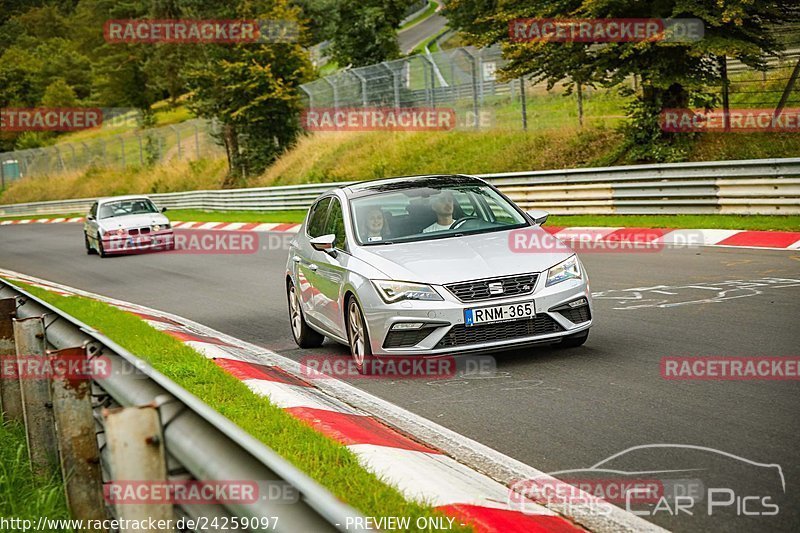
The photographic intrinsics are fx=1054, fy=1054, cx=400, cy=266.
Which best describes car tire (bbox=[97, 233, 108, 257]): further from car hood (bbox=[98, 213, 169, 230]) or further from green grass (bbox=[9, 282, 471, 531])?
green grass (bbox=[9, 282, 471, 531])

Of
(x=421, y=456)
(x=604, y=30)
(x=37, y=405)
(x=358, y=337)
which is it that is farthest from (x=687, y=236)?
(x=37, y=405)

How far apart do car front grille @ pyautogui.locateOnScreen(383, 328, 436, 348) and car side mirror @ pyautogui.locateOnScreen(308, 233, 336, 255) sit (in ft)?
4.83

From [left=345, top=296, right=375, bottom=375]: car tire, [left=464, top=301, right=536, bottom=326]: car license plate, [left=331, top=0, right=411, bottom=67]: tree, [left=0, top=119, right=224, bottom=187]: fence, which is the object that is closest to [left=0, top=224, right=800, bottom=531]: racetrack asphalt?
[left=345, top=296, right=375, bottom=375]: car tire

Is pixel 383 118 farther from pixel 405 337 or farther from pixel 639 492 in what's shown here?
pixel 639 492

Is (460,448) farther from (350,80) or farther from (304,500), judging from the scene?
(350,80)

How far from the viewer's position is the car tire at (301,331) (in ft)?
35.1

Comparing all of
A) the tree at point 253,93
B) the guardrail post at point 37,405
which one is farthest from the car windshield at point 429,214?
the tree at point 253,93

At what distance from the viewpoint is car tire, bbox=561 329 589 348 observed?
8875 millimetres

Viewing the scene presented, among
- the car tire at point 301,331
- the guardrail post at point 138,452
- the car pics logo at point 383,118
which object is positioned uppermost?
the car pics logo at point 383,118

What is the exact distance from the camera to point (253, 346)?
36.0 ft

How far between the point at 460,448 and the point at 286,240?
1939 cm

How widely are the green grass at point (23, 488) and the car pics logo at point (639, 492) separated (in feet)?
6.90

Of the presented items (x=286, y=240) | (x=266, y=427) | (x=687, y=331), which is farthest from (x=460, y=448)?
(x=286, y=240)

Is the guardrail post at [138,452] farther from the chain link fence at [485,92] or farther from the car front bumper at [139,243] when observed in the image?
the car front bumper at [139,243]
